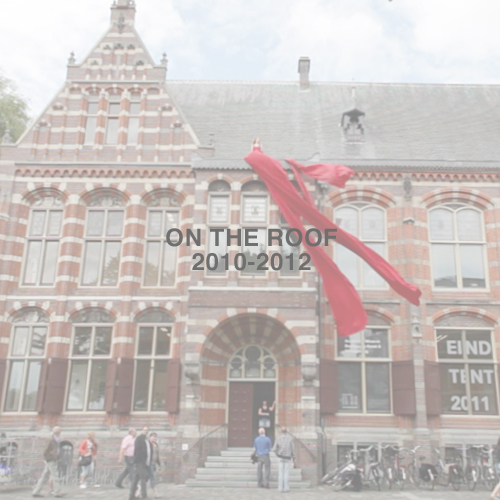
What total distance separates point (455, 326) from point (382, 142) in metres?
7.43

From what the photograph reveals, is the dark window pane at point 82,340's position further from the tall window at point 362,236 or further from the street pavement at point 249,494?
the tall window at point 362,236

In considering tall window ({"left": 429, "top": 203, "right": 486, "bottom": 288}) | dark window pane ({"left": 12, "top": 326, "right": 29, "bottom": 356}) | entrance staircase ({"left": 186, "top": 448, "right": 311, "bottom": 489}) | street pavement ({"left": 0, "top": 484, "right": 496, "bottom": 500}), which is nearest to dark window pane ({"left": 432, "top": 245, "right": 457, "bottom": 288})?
tall window ({"left": 429, "top": 203, "right": 486, "bottom": 288})

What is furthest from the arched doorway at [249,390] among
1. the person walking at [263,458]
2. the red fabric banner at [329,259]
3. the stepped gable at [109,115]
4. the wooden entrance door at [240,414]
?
the stepped gable at [109,115]

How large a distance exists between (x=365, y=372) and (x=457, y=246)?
5.43 metres

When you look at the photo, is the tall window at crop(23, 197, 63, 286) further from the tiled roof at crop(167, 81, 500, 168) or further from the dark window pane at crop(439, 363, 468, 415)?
the dark window pane at crop(439, 363, 468, 415)

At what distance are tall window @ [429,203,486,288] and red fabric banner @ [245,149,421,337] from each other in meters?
3.17

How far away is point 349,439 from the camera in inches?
679

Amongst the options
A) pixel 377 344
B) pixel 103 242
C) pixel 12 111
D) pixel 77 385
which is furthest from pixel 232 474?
pixel 12 111

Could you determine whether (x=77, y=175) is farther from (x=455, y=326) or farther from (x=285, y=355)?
(x=455, y=326)

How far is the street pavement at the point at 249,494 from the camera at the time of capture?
43.4 ft

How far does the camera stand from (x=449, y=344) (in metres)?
18.3

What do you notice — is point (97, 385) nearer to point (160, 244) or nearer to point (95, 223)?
point (160, 244)

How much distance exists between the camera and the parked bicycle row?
15.0 m

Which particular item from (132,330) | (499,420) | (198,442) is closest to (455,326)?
(499,420)
